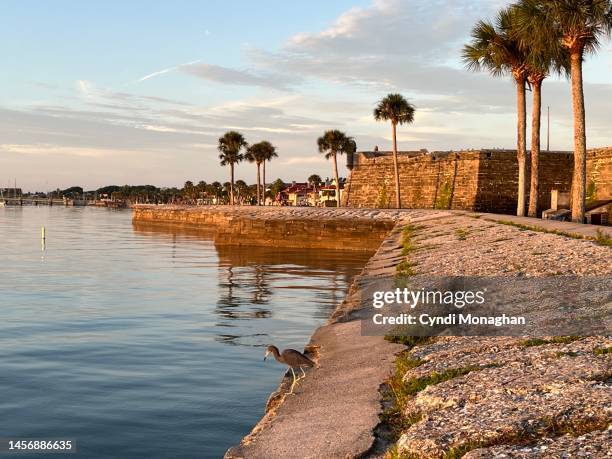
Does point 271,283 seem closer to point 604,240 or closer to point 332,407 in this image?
point 604,240

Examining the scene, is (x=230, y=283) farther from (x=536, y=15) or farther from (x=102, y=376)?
(x=536, y=15)

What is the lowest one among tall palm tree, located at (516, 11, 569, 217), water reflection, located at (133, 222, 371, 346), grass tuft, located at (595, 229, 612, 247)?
water reflection, located at (133, 222, 371, 346)

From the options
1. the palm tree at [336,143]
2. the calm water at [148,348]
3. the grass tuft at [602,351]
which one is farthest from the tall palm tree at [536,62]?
the palm tree at [336,143]

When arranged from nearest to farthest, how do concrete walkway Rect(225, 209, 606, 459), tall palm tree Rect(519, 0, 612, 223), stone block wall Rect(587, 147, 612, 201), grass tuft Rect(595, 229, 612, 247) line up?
concrete walkway Rect(225, 209, 606, 459) → grass tuft Rect(595, 229, 612, 247) → tall palm tree Rect(519, 0, 612, 223) → stone block wall Rect(587, 147, 612, 201)

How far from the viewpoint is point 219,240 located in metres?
46.4

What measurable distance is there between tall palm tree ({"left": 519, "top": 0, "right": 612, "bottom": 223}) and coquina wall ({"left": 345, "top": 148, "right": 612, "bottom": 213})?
21015 millimetres

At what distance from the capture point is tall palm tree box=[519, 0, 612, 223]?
1087 inches

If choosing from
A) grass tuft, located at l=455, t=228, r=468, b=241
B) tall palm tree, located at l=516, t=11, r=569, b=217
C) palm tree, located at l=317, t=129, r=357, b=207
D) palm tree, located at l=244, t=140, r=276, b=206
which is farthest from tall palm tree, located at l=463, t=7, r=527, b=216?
palm tree, located at l=244, t=140, r=276, b=206

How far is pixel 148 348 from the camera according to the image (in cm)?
1334

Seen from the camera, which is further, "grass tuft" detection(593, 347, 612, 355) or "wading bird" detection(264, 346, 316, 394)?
"wading bird" detection(264, 346, 316, 394)

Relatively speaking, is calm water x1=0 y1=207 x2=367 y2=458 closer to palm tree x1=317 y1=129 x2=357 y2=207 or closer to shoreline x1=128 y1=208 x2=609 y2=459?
shoreline x1=128 y1=208 x2=609 y2=459

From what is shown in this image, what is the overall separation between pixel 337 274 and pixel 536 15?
13.1 meters

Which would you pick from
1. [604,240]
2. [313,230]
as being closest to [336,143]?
[313,230]

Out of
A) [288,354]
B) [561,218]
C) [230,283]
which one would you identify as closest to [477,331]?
[288,354]
